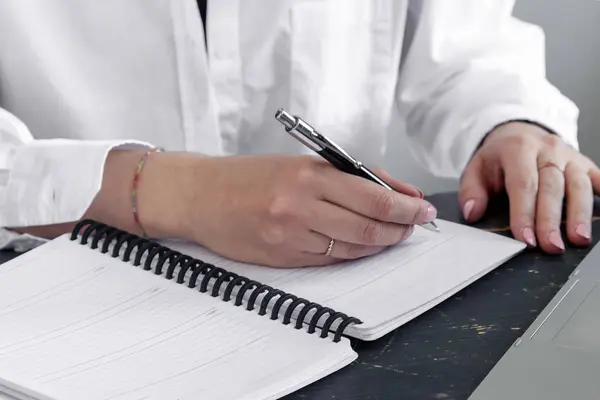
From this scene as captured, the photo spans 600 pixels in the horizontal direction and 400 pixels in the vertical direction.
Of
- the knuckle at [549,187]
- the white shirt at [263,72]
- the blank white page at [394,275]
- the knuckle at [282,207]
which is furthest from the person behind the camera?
the white shirt at [263,72]

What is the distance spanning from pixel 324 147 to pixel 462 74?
1.87 feet

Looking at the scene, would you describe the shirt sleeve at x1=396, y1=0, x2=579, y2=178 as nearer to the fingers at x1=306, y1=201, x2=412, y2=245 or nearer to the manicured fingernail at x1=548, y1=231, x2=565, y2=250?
the manicured fingernail at x1=548, y1=231, x2=565, y2=250

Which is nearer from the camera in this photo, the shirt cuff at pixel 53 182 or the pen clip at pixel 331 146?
the pen clip at pixel 331 146

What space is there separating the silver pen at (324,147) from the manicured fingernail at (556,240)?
18 centimetres

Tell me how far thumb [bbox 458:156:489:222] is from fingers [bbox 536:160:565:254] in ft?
0.22

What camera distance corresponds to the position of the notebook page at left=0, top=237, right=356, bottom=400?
1.83ft

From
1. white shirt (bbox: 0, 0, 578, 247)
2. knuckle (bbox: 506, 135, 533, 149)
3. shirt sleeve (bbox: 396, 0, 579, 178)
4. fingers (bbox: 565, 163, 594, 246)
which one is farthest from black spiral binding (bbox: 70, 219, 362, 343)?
shirt sleeve (bbox: 396, 0, 579, 178)

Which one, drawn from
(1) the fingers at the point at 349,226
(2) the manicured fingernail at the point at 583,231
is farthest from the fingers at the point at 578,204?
(1) the fingers at the point at 349,226

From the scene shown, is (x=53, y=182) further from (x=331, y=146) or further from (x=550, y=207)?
(x=550, y=207)

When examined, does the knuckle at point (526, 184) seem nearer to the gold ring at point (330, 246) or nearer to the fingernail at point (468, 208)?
the fingernail at point (468, 208)

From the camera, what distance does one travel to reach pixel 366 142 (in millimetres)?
1321

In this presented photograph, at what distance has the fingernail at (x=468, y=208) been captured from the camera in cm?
95

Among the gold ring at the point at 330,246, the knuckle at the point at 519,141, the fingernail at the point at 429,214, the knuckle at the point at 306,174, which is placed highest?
the knuckle at the point at 306,174

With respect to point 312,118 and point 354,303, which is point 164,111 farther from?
point 354,303
